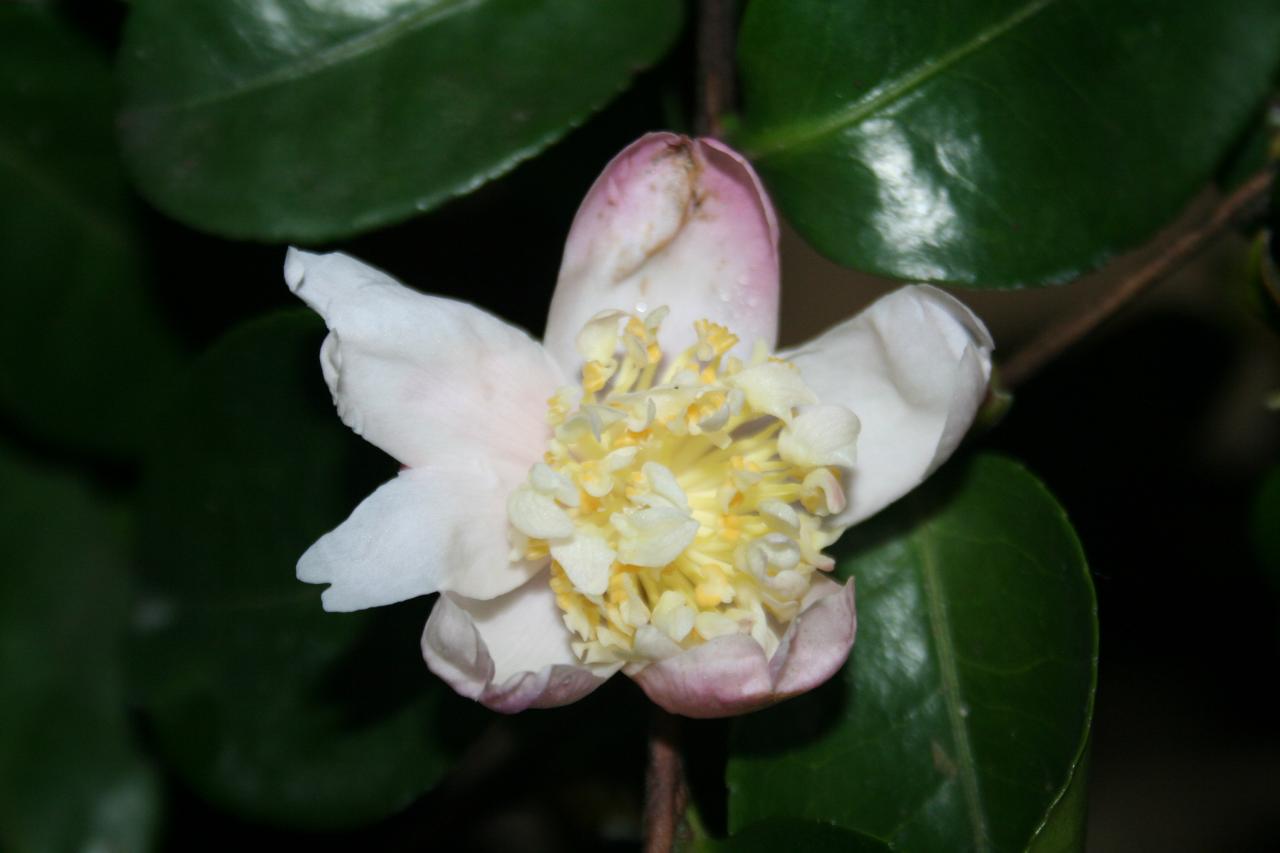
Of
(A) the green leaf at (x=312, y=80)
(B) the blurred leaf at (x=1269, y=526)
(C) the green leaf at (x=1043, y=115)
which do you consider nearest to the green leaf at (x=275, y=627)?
(A) the green leaf at (x=312, y=80)

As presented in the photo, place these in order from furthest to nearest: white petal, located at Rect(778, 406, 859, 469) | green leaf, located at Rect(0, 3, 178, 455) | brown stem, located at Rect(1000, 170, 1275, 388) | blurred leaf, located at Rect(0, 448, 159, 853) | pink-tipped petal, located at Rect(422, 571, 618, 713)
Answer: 1. blurred leaf, located at Rect(0, 448, 159, 853)
2. green leaf, located at Rect(0, 3, 178, 455)
3. brown stem, located at Rect(1000, 170, 1275, 388)
4. white petal, located at Rect(778, 406, 859, 469)
5. pink-tipped petal, located at Rect(422, 571, 618, 713)

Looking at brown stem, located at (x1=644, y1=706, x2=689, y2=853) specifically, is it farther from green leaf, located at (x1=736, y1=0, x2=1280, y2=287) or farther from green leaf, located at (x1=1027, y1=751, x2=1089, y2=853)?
green leaf, located at (x1=736, y1=0, x2=1280, y2=287)

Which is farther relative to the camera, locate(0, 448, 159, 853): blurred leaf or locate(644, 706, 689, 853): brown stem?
locate(0, 448, 159, 853): blurred leaf

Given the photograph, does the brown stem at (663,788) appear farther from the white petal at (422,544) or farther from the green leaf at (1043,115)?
the green leaf at (1043,115)

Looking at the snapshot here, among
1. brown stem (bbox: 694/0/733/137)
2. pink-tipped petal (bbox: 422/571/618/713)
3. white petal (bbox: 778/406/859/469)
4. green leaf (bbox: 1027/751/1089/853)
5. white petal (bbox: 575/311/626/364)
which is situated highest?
brown stem (bbox: 694/0/733/137)

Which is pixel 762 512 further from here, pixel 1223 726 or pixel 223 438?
pixel 1223 726

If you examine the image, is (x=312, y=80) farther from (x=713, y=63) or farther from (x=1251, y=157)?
(x=1251, y=157)

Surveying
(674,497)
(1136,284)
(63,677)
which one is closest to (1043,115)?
(1136,284)

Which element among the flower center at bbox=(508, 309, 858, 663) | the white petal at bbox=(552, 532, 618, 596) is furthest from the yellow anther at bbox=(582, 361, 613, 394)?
the white petal at bbox=(552, 532, 618, 596)
